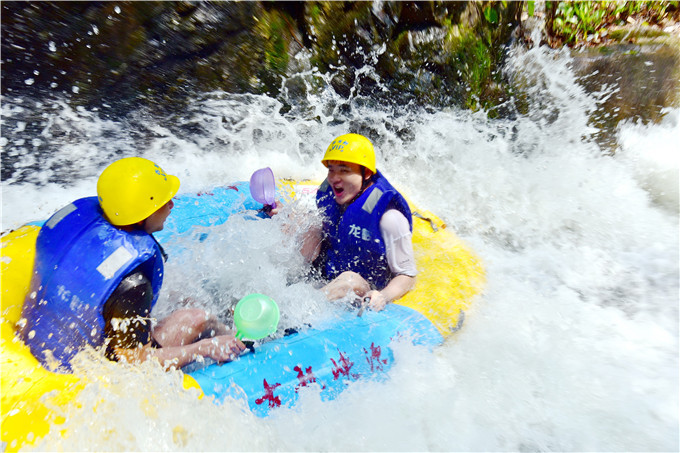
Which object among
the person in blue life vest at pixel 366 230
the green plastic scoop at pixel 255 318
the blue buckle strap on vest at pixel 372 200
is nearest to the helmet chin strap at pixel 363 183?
the person in blue life vest at pixel 366 230

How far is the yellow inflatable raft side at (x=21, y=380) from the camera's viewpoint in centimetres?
160

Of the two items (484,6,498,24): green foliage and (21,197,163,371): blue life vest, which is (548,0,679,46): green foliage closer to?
(484,6,498,24): green foliage

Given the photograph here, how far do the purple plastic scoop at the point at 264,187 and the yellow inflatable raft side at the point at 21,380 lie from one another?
69.8 inches

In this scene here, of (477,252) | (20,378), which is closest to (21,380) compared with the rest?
(20,378)

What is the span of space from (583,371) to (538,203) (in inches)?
114

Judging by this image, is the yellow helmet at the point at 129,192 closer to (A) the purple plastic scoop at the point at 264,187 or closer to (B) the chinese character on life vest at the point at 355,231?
(B) the chinese character on life vest at the point at 355,231

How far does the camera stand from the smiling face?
301cm

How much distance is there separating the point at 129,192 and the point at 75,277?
1.50 ft

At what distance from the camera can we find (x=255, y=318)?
215 centimetres

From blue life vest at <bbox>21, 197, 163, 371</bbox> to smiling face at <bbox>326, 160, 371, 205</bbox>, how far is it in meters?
1.43

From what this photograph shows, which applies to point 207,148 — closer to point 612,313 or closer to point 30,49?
point 30,49

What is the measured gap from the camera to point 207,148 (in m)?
5.23

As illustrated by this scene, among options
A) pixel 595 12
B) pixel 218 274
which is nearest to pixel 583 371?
pixel 218 274

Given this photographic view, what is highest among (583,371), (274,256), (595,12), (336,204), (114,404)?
(595,12)
